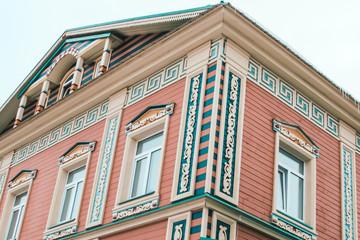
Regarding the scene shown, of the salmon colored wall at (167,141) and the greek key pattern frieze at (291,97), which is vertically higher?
the greek key pattern frieze at (291,97)

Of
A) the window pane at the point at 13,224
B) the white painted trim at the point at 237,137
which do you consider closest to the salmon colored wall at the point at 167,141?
the white painted trim at the point at 237,137

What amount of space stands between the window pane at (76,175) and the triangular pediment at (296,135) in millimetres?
5665

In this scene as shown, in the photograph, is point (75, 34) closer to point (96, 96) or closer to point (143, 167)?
point (96, 96)

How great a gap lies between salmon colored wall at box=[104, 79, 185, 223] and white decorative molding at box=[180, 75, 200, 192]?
0.38m

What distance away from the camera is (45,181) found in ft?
51.1

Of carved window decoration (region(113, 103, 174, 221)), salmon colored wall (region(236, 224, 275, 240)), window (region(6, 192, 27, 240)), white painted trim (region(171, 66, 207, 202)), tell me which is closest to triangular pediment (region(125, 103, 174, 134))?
carved window decoration (region(113, 103, 174, 221))

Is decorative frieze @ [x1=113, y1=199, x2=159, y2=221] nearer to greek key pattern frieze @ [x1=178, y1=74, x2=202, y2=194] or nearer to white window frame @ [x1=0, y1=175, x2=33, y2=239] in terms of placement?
greek key pattern frieze @ [x1=178, y1=74, x2=202, y2=194]

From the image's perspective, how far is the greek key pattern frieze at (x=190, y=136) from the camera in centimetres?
1054

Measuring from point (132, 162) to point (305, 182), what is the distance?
163 inches

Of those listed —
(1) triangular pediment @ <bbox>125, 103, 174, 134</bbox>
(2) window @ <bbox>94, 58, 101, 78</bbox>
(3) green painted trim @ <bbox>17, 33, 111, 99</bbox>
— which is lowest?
(1) triangular pediment @ <bbox>125, 103, 174, 134</bbox>

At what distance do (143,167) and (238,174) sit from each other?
9.00ft

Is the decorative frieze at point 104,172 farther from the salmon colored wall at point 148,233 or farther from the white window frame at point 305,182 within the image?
the white window frame at point 305,182

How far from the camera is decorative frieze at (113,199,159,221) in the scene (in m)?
11.0

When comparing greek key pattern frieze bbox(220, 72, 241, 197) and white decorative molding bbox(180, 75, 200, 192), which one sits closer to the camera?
greek key pattern frieze bbox(220, 72, 241, 197)
